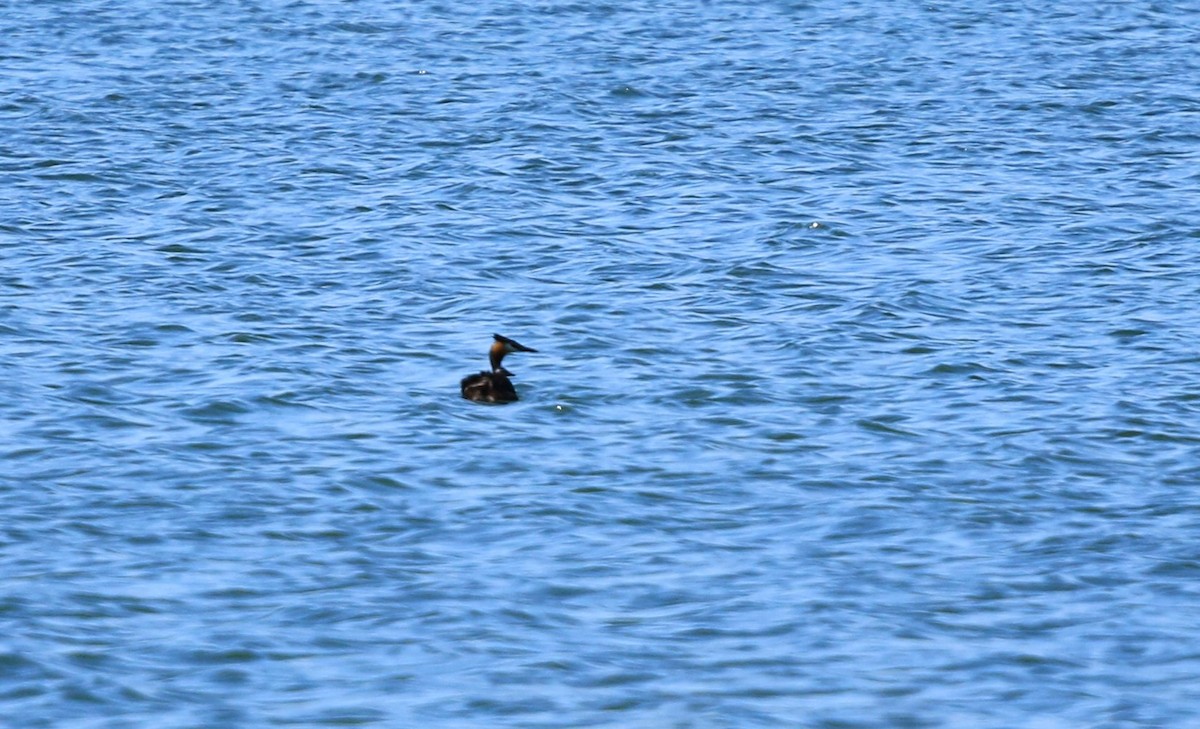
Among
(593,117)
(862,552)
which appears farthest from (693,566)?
(593,117)

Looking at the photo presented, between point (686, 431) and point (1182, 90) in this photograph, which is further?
point (1182, 90)

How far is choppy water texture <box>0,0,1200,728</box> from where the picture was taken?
30.1ft

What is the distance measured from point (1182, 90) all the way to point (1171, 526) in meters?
15.1

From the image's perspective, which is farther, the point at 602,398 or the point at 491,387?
the point at 602,398

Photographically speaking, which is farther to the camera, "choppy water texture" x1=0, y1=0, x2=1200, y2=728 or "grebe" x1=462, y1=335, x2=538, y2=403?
"grebe" x1=462, y1=335, x2=538, y2=403

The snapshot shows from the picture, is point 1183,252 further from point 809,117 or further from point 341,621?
point 341,621

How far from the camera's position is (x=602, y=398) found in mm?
13500

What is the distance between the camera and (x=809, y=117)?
77.0 ft

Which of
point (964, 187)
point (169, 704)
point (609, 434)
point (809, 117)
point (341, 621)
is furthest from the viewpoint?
point (809, 117)

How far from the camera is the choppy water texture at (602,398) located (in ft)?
30.1

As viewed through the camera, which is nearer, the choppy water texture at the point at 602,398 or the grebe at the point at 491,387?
the choppy water texture at the point at 602,398

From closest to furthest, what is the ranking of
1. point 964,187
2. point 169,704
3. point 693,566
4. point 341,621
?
1. point 169,704
2. point 341,621
3. point 693,566
4. point 964,187

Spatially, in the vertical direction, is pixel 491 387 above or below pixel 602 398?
above

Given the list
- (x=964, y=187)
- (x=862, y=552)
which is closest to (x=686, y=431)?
(x=862, y=552)
